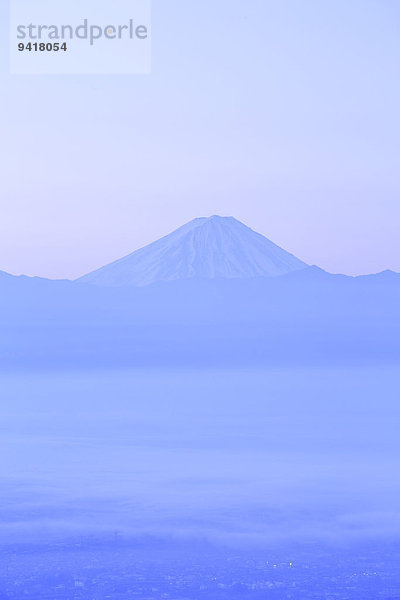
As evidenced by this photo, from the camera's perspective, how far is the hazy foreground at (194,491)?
11.5 feet

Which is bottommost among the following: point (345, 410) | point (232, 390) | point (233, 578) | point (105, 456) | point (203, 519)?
point (233, 578)

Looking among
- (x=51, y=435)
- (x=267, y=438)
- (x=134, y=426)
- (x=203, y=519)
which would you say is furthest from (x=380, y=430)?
(x=203, y=519)

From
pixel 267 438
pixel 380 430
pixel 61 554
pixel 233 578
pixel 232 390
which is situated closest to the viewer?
pixel 233 578

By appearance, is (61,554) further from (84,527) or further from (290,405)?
(290,405)

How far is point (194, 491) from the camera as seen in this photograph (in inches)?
191

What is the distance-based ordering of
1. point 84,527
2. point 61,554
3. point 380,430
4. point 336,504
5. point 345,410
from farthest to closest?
point 345,410 < point 380,430 < point 336,504 < point 84,527 < point 61,554

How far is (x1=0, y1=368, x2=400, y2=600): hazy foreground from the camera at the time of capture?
137 inches

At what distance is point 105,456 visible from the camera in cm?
601

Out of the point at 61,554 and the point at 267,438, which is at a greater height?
the point at 267,438

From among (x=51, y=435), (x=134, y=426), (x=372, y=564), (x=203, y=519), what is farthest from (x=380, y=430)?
(x=372, y=564)

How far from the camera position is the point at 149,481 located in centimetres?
514

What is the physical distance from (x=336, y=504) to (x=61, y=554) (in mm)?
1503

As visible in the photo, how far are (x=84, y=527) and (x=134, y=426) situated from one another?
352 centimetres

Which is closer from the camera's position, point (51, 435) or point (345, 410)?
point (51, 435)
